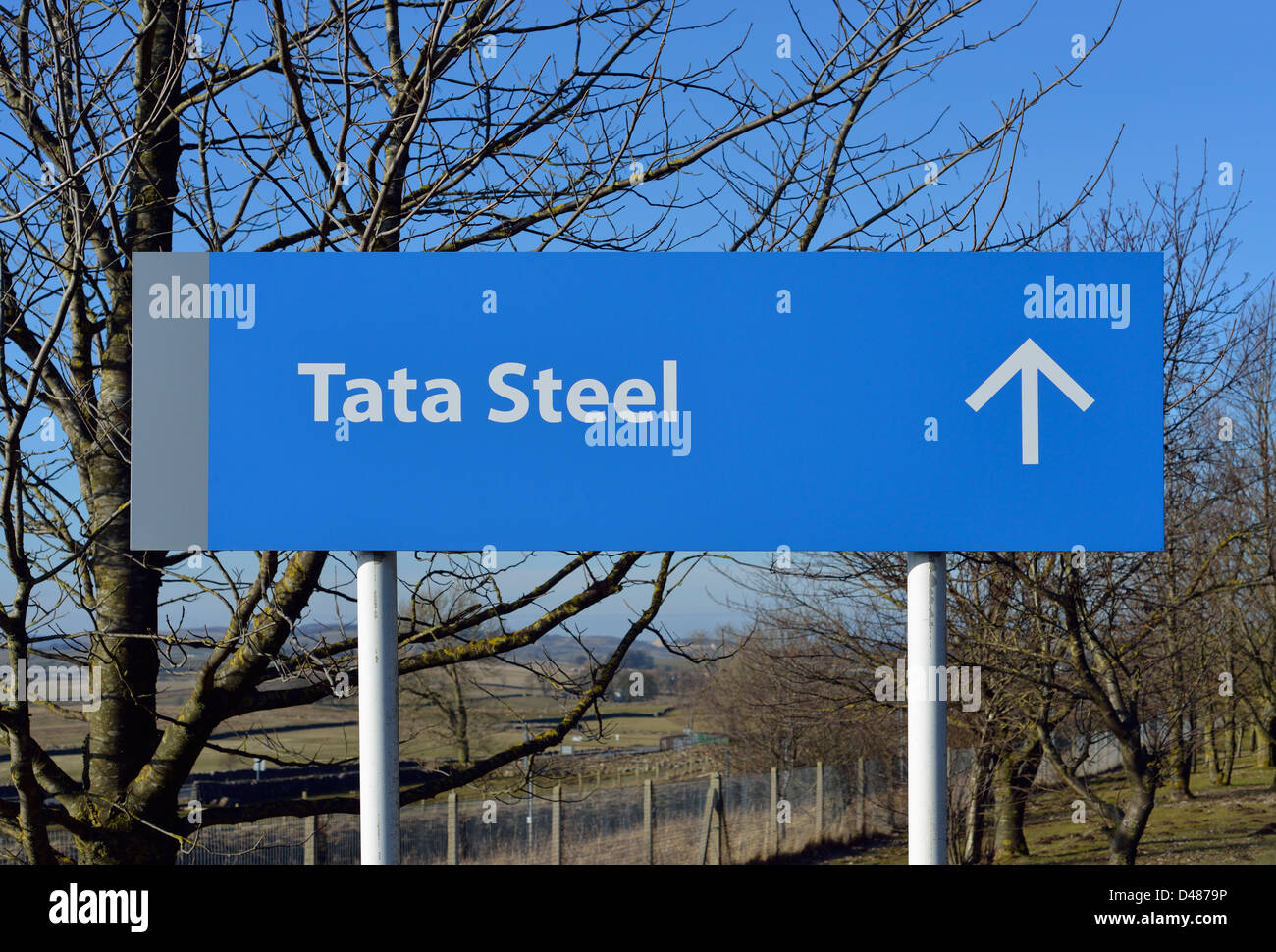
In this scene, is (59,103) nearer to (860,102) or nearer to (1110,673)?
(860,102)

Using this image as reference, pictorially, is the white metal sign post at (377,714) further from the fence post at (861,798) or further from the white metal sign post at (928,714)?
the fence post at (861,798)

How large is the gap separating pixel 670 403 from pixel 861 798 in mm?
15910

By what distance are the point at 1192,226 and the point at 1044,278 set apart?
8.45 metres

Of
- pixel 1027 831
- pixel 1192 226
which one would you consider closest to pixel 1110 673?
pixel 1192 226

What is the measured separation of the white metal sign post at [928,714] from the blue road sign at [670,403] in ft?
0.44

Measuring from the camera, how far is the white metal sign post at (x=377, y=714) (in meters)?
2.43

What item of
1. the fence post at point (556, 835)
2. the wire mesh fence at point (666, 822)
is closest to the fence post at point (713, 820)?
the wire mesh fence at point (666, 822)

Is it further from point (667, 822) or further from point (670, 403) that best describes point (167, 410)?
point (667, 822)

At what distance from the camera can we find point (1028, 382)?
7.89ft

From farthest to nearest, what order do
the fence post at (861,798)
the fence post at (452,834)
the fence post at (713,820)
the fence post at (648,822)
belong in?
the fence post at (648,822) → the fence post at (713,820) → the fence post at (861,798) → the fence post at (452,834)

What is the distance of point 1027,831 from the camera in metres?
17.4

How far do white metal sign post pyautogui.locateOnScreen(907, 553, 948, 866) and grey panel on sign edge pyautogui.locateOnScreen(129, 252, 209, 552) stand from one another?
186 cm

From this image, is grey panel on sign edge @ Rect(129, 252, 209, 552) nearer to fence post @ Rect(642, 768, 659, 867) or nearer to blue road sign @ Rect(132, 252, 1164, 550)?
blue road sign @ Rect(132, 252, 1164, 550)

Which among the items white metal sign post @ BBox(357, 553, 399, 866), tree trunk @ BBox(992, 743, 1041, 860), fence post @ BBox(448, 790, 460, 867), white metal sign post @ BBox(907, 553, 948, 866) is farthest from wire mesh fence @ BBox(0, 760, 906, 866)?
white metal sign post @ BBox(357, 553, 399, 866)
